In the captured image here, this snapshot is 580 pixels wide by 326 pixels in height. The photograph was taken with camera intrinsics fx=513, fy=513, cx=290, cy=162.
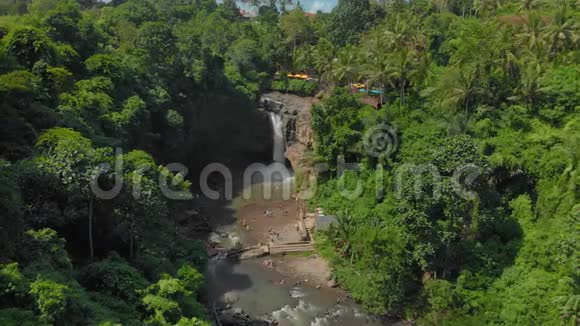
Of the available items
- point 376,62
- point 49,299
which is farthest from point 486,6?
point 49,299

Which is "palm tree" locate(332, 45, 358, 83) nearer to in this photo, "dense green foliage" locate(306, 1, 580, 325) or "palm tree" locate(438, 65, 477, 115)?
"dense green foliage" locate(306, 1, 580, 325)

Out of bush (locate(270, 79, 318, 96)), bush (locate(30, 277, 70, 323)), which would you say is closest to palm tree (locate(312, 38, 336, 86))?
bush (locate(270, 79, 318, 96))

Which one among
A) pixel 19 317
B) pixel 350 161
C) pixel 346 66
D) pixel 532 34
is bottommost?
pixel 19 317

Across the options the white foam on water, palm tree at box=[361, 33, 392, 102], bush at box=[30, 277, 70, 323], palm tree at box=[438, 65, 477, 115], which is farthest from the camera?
palm tree at box=[361, 33, 392, 102]

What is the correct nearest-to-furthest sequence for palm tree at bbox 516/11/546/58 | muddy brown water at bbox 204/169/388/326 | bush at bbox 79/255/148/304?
bush at bbox 79/255/148/304 → muddy brown water at bbox 204/169/388/326 → palm tree at bbox 516/11/546/58

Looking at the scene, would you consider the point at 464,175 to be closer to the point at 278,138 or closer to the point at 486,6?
the point at 278,138

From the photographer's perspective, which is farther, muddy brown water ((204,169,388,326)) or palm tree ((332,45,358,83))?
palm tree ((332,45,358,83))
